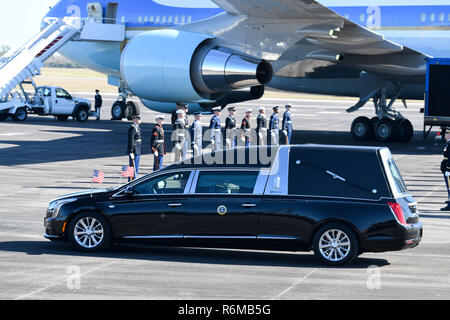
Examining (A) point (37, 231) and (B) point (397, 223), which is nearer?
(B) point (397, 223)

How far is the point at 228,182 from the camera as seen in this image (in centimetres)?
1323

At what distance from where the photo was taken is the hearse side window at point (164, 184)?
527 inches

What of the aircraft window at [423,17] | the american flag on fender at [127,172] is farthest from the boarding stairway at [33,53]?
the american flag on fender at [127,172]

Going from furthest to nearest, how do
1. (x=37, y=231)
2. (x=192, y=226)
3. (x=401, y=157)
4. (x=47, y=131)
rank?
(x=47, y=131) < (x=401, y=157) < (x=37, y=231) < (x=192, y=226)

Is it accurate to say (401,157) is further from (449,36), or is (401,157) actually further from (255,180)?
(255,180)

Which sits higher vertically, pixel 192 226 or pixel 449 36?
pixel 449 36

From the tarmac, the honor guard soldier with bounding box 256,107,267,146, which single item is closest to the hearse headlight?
the tarmac

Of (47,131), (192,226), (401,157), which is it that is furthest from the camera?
(47,131)

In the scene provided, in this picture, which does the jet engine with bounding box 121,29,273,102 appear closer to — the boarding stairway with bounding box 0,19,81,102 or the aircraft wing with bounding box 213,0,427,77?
the aircraft wing with bounding box 213,0,427,77

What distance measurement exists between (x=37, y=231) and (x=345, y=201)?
19.2 ft

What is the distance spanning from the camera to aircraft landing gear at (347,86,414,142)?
33438 millimetres
